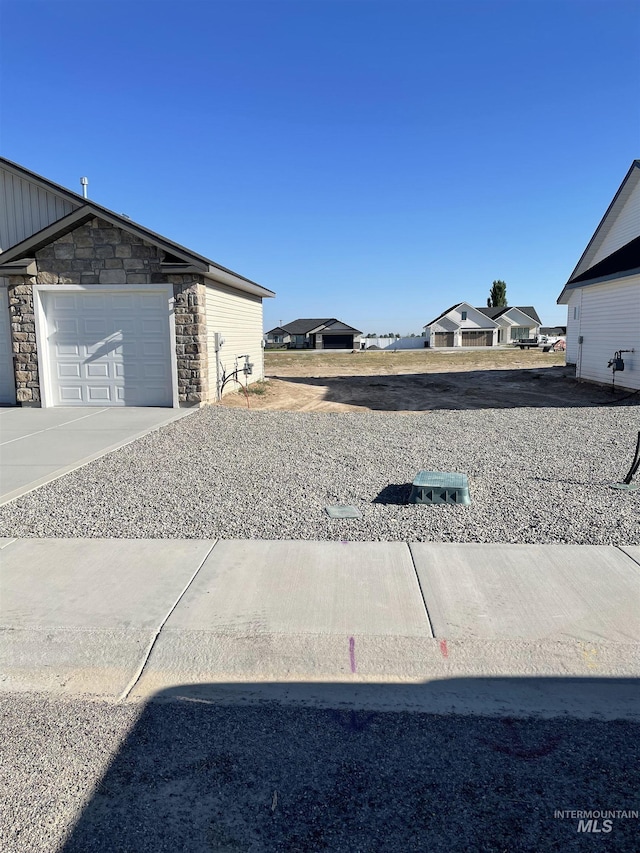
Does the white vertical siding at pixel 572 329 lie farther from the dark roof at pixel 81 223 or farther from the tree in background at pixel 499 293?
the tree in background at pixel 499 293

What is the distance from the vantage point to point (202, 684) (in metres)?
3.35

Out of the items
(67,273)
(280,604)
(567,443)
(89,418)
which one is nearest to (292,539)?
(280,604)

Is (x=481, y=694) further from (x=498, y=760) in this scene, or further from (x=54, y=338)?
(x=54, y=338)

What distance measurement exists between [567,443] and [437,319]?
67007 mm

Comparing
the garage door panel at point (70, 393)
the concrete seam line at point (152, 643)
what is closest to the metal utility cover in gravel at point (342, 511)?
the concrete seam line at point (152, 643)

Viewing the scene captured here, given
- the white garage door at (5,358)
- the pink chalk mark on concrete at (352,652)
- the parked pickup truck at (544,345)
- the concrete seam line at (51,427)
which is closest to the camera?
the pink chalk mark on concrete at (352,652)

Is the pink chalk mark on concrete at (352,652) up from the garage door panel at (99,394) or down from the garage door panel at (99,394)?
down

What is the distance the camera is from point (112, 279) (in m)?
12.9

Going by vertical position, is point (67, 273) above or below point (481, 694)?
above

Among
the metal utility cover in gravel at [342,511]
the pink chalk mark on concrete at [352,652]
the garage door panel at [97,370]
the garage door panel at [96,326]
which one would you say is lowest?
the pink chalk mark on concrete at [352,652]

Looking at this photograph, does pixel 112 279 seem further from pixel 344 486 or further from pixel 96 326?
pixel 344 486

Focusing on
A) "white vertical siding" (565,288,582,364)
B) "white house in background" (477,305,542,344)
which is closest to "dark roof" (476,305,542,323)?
"white house in background" (477,305,542,344)

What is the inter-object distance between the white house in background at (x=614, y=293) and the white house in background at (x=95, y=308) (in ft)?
34.4

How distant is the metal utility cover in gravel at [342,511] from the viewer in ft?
19.5
